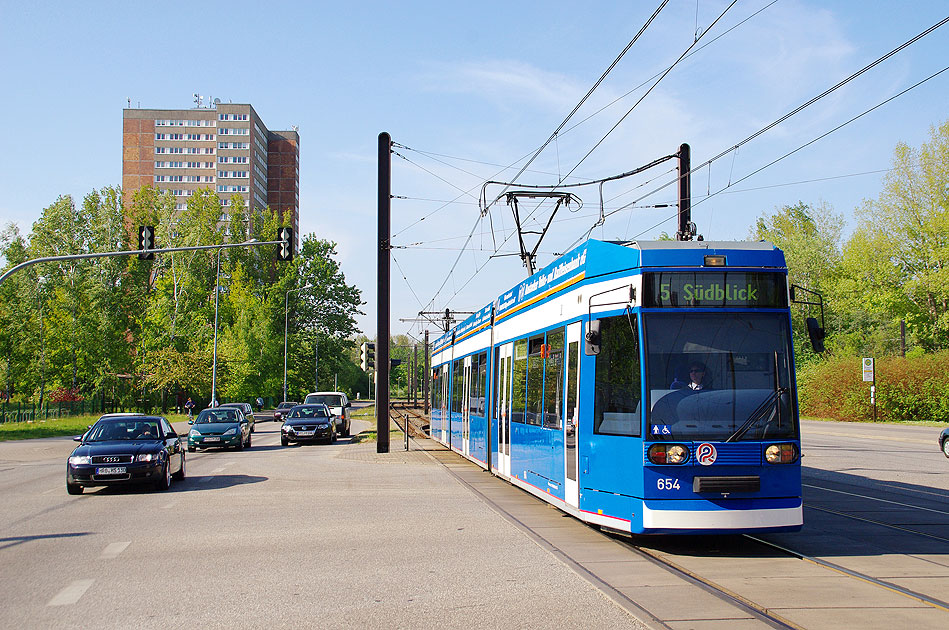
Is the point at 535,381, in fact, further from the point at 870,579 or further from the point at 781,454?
the point at 870,579

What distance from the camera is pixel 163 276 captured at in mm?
73062

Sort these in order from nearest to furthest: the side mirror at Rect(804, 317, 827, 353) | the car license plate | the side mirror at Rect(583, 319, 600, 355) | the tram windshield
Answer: the tram windshield, the side mirror at Rect(804, 317, 827, 353), the side mirror at Rect(583, 319, 600, 355), the car license plate

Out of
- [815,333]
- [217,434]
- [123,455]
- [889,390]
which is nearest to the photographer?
[815,333]

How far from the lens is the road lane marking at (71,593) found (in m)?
7.27

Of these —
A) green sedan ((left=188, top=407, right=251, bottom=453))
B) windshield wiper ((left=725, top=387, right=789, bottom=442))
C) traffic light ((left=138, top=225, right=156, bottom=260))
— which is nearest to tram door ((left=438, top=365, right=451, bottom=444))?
green sedan ((left=188, top=407, right=251, bottom=453))

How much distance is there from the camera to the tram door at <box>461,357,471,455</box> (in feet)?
70.4

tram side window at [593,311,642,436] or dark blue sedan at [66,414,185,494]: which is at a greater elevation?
tram side window at [593,311,642,436]

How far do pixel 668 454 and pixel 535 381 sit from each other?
448 centimetres

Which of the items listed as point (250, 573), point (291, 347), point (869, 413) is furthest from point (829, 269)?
point (250, 573)

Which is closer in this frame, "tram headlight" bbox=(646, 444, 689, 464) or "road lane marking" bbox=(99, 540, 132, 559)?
"tram headlight" bbox=(646, 444, 689, 464)

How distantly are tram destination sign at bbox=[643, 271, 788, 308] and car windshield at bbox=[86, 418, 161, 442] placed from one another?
11417 mm

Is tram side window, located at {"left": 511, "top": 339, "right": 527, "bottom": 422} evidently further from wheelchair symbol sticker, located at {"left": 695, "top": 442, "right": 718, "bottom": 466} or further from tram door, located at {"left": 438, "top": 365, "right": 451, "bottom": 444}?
tram door, located at {"left": 438, "top": 365, "right": 451, "bottom": 444}

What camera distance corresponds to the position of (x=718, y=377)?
9336mm

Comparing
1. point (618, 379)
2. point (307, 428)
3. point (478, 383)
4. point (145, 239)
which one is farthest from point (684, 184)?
point (307, 428)
